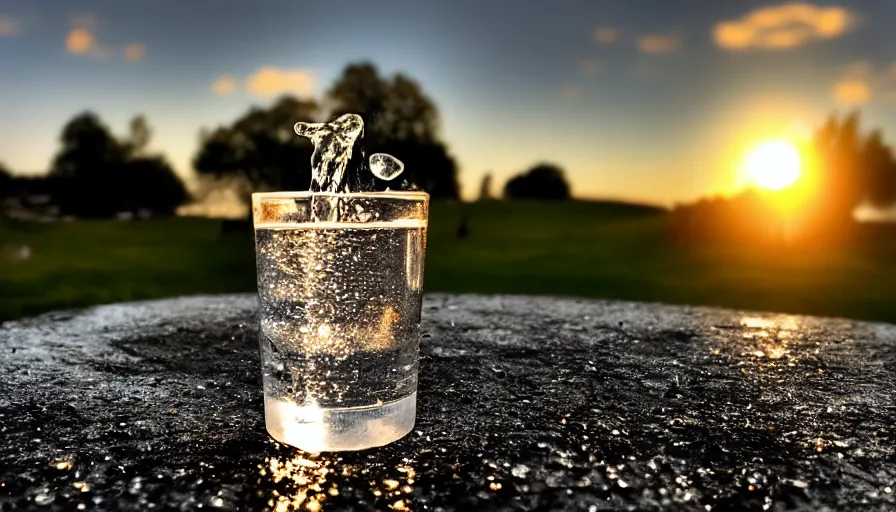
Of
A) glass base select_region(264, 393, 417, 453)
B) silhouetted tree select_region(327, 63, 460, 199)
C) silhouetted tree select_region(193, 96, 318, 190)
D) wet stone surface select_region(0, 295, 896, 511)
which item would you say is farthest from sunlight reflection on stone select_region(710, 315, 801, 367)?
silhouetted tree select_region(193, 96, 318, 190)

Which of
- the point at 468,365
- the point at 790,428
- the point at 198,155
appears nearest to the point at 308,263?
the point at 468,365

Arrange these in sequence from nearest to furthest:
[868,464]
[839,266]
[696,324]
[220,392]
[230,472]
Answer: [230,472]
[868,464]
[220,392]
[696,324]
[839,266]

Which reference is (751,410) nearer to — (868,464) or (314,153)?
(868,464)

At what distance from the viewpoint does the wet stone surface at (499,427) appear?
1.51m

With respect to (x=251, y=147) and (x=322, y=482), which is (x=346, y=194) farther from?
(x=251, y=147)

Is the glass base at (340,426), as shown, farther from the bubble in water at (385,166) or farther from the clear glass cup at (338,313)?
the bubble in water at (385,166)

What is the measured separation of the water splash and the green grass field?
279 inches

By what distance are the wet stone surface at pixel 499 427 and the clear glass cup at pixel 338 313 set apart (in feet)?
0.28

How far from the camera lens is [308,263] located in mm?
1775

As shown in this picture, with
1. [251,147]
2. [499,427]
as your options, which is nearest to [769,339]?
[499,427]

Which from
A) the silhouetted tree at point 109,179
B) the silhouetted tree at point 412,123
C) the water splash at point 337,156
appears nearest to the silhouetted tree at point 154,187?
the silhouetted tree at point 109,179

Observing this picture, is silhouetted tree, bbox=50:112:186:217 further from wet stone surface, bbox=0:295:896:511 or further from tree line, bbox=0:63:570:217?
wet stone surface, bbox=0:295:896:511

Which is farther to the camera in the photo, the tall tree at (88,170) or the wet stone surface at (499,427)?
the tall tree at (88,170)

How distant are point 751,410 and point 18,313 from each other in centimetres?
843
